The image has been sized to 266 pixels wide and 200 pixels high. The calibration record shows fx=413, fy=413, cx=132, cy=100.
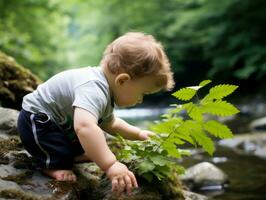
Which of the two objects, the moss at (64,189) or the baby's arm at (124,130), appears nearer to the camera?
the moss at (64,189)

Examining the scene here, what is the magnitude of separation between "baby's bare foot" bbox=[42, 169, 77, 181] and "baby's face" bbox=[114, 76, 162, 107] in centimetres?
47

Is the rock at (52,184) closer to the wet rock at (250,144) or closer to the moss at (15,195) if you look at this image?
the moss at (15,195)

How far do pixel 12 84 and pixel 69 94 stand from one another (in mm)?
1695

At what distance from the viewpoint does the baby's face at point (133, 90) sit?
7.22 feet

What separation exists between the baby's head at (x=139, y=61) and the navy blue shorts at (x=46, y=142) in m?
0.41

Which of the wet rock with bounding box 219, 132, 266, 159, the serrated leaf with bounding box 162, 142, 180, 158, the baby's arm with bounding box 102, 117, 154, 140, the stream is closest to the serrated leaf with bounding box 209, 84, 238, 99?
the serrated leaf with bounding box 162, 142, 180, 158

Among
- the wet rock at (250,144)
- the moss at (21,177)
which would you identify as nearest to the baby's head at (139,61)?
the moss at (21,177)

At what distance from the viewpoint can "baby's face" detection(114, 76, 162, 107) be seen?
2.20 meters

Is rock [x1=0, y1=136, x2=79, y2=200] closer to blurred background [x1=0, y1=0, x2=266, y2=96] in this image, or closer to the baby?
the baby

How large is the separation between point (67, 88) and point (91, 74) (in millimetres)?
151

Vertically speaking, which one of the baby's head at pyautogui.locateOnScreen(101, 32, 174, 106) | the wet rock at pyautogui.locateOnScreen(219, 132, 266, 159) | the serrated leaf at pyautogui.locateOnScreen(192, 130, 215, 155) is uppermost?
the baby's head at pyautogui.locateOnScreen(101, 32, 174, 106)

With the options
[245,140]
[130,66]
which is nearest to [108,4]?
[245,140]

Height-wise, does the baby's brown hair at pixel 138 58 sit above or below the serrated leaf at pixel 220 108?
above

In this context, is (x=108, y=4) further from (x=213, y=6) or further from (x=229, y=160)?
(x=229, y=160)
